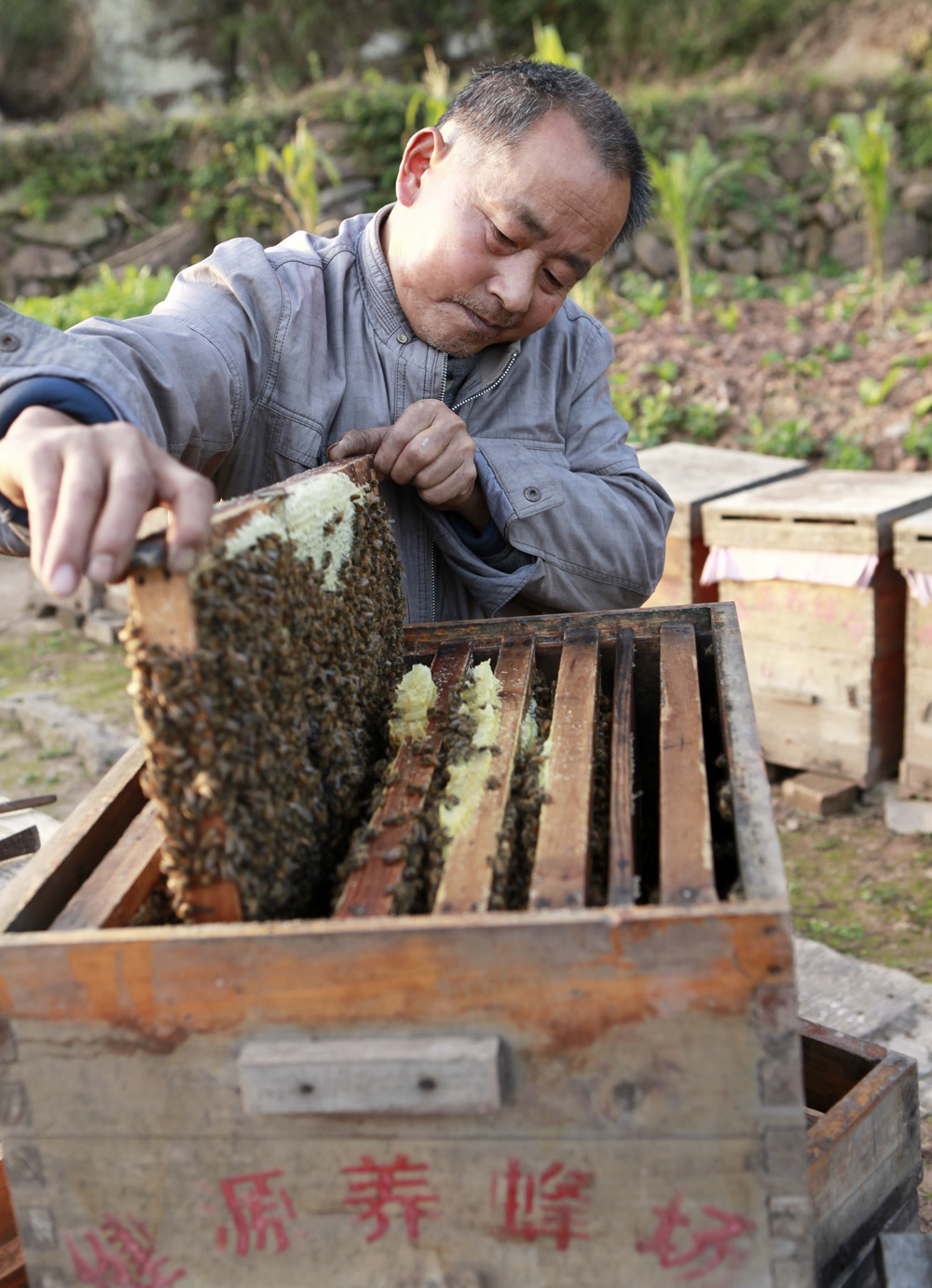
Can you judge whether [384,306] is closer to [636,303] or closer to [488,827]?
[488,827]

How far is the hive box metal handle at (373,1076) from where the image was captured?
1.10m

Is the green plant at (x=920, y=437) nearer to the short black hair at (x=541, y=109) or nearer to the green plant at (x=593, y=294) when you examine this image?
the green plant at (x=593, y=294)

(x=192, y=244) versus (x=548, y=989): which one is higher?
(x=192, y=244)

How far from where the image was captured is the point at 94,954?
1142 mm

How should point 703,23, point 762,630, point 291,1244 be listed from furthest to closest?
1. point 703,23
2. point 762,630
3. point 291,1244

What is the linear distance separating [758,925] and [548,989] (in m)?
0.23

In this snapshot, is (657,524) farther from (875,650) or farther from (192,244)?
(192,244)

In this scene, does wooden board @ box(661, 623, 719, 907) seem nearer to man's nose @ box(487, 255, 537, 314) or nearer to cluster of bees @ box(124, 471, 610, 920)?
cluster of bees @ box(124, 471, 610, 920)

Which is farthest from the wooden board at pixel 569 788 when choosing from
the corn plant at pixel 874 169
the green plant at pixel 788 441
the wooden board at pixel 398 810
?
the corn plant at pixel 874 169

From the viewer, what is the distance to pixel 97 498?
1107 mm

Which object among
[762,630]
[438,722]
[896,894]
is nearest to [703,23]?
[762,630]

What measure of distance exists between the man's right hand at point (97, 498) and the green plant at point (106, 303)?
7.80m

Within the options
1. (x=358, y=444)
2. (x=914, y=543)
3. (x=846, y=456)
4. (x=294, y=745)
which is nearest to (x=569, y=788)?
(x=294, y=745)

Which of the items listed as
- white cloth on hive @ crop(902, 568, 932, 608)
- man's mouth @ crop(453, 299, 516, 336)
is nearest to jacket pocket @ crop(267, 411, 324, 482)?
man's mouth @ crop(453, 299, 516, 336)
